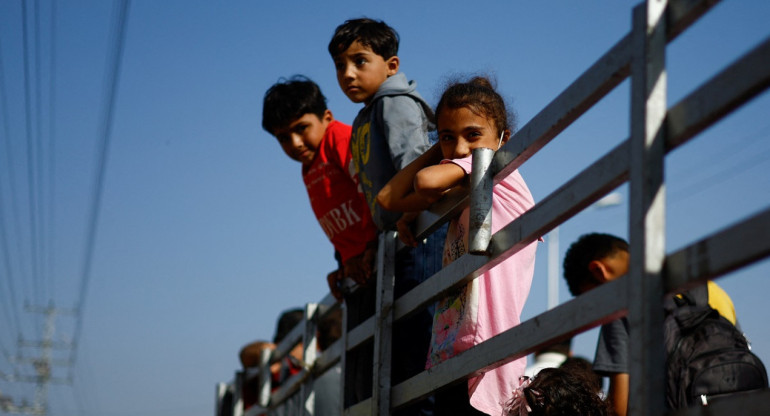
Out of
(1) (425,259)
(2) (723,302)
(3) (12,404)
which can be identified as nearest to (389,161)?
(1) (425,259)

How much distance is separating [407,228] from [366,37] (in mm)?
1455

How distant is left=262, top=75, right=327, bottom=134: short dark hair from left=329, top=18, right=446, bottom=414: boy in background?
705mm

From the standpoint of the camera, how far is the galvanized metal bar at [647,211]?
170 cm

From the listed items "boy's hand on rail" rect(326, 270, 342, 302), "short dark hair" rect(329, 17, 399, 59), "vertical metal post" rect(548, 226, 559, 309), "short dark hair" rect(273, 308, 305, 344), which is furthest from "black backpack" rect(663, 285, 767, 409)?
"vertical metal post" rect(548, 226, 559, 309)

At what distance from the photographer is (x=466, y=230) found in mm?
2965

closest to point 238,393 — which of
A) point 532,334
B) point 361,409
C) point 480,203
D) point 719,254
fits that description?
point 361,409

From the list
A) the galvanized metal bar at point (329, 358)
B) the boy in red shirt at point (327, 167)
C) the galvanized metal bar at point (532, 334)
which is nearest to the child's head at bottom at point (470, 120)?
the galvanized metal bar at point (532, 334)

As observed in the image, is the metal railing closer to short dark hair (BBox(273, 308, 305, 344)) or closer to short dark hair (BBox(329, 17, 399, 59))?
short dark hair (BBox(329, 17, 399, 59))

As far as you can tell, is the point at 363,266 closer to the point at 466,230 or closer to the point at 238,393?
the point at 466,230

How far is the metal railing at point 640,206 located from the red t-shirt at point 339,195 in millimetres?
1564

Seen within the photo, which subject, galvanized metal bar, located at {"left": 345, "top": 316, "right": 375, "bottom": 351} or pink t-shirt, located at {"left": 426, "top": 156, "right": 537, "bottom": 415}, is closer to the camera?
pink t-shirt, located at {"left": 426, "top": 156, "right": 537, "bottom": 415}

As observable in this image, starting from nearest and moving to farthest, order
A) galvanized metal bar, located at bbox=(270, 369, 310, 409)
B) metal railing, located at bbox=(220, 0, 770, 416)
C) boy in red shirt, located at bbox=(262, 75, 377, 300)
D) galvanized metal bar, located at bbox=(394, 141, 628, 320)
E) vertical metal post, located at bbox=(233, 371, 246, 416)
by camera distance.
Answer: metal railing, located at bbox=(220, 0, 770, 416) < galvanized metal bar, located at bbox=(394, 141, 628, 320) < boy in red shirt, located at bbox=(262, 75, 377, 300) < galvanized metal bar, located at bbox=(270, 369, 310, 409) < vertical metal post, located at bbox=(233, 371, 246, 416)

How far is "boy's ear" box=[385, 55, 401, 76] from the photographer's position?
15.0 ft

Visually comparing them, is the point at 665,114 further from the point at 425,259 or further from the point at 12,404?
the point at 12,404
